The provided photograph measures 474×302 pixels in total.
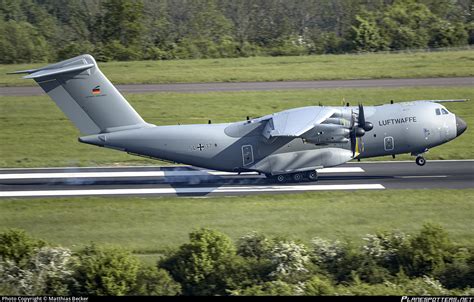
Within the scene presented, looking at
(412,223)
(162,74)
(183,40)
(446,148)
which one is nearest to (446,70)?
(446,148)

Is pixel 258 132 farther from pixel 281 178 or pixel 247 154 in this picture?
pixel 281 178

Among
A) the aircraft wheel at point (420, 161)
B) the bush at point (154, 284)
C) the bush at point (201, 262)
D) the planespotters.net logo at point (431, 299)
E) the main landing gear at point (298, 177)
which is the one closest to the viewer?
the planespotters.net logo at point (431, 299)

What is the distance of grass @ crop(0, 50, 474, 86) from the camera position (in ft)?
182

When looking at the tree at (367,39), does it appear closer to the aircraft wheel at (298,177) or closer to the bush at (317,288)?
the aircraft wheel at (298,177)

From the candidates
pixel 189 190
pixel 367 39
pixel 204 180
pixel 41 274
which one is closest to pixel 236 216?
pixel 189 190

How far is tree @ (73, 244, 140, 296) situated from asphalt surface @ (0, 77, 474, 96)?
33788 millimetres

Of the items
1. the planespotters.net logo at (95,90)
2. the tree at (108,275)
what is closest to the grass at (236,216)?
the planespotters.net logo at (95,90)

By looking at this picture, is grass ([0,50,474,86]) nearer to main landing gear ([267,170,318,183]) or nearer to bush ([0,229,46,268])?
main landing gear ([267,170,318,183])

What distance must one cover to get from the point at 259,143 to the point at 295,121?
6.63 ft

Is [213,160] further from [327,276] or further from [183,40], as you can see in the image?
[183,40]

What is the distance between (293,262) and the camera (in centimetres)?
1980

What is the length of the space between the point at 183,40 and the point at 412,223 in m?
48.0

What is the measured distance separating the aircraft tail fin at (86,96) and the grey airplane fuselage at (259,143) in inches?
18.7

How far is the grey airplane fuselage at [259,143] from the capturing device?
3198 cm
